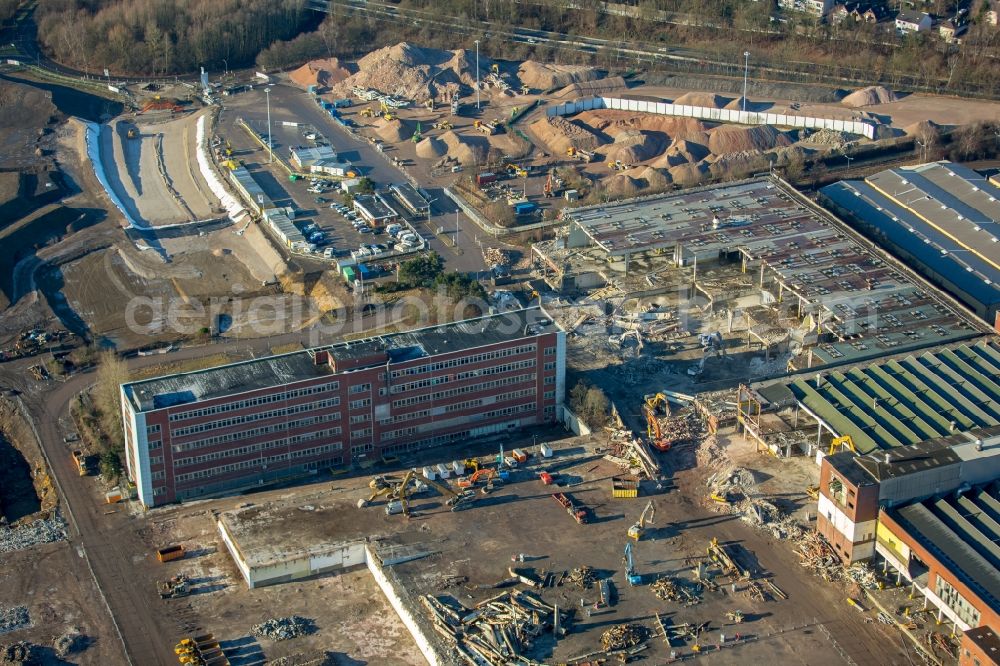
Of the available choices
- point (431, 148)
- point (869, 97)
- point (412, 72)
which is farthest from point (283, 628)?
point (869, 97)

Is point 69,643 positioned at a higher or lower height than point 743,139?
lower

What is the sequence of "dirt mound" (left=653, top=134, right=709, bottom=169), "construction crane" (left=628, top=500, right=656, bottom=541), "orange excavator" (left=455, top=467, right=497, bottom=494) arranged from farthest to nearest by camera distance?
"dirt mound" (left=653, top=134, right=709, bottom=169)
"orange excavator" (left=455, top=467, right=497, bottom=494)
"construction crane" (left=628, top=500, right=656, bottom=541)

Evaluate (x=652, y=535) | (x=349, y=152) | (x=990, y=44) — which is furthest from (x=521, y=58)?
(x=652, y=535)

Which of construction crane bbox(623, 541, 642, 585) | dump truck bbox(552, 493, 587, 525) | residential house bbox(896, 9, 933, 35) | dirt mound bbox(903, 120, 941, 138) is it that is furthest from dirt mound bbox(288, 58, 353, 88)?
construction crane bbox(623, 541, 642, 585)

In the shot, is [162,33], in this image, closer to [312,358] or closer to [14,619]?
[312,358]

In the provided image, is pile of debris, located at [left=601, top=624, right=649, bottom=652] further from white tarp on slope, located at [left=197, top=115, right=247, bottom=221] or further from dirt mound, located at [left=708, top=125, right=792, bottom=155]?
dirt mound, located at [left=708, top=125, right=792, bottom=155]

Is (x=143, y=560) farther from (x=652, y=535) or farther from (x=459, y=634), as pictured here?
(x=652, y=535)

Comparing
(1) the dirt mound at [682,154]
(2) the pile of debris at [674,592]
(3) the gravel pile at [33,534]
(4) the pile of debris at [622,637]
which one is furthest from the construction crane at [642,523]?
(1) the dirt mound at [682,154]
